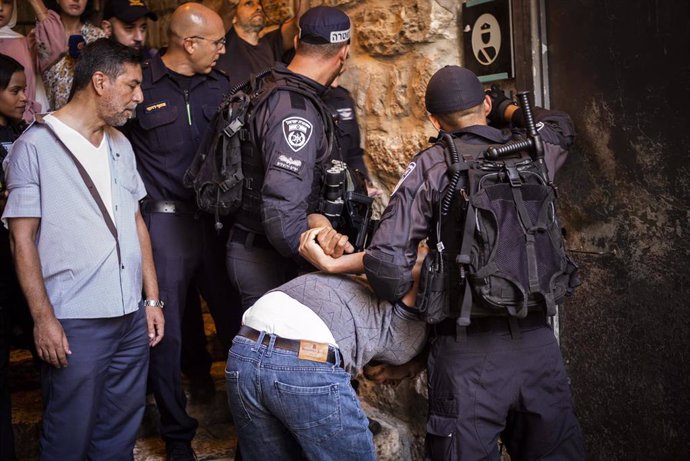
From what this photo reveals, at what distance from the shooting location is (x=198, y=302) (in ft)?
14.8

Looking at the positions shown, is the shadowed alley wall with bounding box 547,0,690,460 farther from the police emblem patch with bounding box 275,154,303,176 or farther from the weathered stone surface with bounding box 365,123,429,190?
the police emblem patch with bounding box 275,154,303,176

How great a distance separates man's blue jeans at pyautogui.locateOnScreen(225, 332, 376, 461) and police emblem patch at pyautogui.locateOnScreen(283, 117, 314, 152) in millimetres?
955

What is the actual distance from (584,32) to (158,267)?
2.19 metres

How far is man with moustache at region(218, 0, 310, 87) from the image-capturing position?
4719 millimetres

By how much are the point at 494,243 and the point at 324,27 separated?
134 cm

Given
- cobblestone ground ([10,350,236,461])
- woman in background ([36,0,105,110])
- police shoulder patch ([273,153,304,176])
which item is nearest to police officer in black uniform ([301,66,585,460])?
police shoulder patch ([273,153,304,176])

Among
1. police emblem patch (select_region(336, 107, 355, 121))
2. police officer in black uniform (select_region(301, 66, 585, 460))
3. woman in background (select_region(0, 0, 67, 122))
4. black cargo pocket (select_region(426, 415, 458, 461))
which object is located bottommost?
black cargo pocket (select_region(426, 415, 458, 461))

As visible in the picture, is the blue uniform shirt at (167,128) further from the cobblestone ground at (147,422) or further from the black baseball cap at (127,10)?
the cobblestone ground at (147,422)

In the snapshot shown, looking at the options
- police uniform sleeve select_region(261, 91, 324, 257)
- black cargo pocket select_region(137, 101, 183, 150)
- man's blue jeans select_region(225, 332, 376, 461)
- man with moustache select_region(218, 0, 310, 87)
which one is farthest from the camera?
man with moustache select_region(218, 0, 310, 87)

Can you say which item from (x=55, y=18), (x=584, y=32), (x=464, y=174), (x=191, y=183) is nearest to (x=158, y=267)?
(x=191, y=183)

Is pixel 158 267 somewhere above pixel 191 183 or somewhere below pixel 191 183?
below

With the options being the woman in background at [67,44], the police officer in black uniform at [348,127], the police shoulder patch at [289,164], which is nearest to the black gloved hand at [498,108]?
the police shoulder patch at [289,164]

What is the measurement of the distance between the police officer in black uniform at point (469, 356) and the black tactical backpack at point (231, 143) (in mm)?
740

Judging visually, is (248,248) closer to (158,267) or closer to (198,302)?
(158,267)
